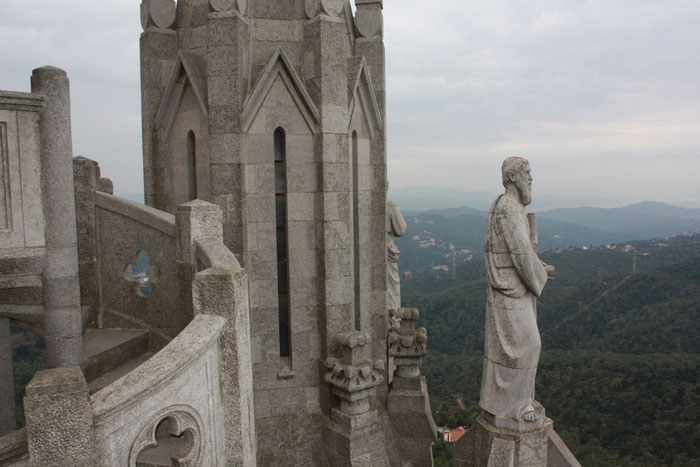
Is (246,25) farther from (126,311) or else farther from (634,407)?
(634,407)

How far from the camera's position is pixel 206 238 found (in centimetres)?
585

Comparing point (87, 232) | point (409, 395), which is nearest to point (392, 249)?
point (409, 395)

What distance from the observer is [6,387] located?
6.73 m

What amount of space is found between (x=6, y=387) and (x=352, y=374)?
4424mm

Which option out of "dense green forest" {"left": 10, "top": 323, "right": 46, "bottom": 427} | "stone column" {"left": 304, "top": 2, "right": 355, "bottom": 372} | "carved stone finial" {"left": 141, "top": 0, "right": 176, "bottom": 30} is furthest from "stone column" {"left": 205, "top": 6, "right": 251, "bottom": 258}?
"dense green forest" {"left": 10, "top": 323, "right": 46, "bottom": 427}

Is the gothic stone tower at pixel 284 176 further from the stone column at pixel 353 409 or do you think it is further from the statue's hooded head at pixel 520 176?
the statue's hooded head at pixel 520 176

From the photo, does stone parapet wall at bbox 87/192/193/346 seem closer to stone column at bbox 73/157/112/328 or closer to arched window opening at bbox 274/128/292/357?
stone column at bbox 73/157/112/328

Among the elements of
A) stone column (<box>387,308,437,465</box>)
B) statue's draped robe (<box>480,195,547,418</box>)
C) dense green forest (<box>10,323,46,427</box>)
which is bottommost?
dense green forest (<box>10,323,46,427</box>)

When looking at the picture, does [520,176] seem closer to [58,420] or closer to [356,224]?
[356,224]

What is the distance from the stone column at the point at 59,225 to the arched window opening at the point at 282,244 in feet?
9.89

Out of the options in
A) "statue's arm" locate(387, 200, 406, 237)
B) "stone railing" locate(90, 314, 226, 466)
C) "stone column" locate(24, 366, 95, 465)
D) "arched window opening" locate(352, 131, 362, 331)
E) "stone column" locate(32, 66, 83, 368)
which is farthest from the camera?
"statue's arm" locate(387, 200, 406, 237)

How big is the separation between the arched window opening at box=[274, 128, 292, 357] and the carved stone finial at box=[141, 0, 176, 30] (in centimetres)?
269

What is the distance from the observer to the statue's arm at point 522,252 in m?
6.75

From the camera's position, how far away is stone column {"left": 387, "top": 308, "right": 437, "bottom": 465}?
30.2ft
